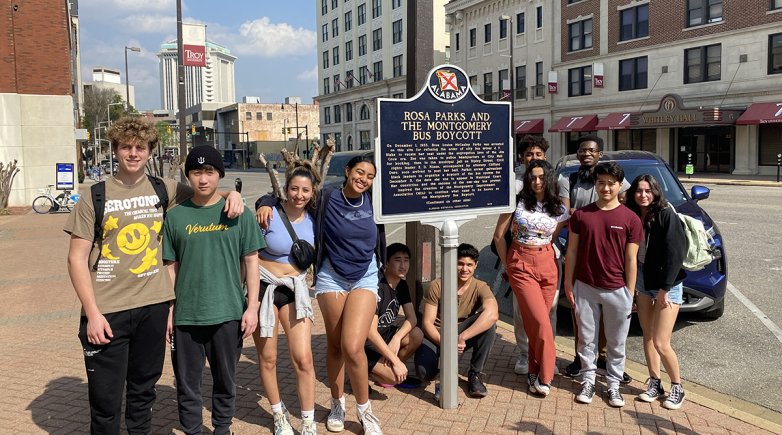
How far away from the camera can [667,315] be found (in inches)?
178

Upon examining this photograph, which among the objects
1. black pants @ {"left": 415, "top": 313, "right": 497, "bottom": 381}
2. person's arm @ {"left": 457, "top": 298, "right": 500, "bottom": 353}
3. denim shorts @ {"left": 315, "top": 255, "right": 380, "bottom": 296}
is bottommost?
black pants @ {"left": 415, "top": 313, "right": 497, "bottom": 381}

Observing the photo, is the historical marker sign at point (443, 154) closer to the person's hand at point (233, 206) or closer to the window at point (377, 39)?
the person's hand at point (233, 206)

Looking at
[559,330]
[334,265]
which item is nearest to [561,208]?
[334,265]

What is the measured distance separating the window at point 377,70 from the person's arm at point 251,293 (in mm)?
58883

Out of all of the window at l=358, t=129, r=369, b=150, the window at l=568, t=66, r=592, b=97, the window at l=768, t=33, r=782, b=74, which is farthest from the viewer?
the window at l=358, t=129, r=369, b=150

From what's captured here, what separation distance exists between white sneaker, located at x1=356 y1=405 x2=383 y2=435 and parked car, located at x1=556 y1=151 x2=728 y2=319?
8.04 ft

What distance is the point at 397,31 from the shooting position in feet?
193

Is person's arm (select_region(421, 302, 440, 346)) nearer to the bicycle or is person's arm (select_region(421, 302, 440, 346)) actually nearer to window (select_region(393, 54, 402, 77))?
the bicycle

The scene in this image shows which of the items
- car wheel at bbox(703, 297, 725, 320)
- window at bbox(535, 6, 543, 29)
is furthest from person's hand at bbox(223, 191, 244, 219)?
window at bbox(535, 6, 543, 29)

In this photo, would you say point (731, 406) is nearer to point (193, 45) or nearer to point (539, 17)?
point (193, 45)

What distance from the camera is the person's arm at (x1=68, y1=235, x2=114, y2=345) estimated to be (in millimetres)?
3293

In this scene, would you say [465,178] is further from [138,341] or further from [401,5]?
[401,5]

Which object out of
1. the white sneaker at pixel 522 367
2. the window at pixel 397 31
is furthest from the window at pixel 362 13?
the white sneaker at pixel 522 367

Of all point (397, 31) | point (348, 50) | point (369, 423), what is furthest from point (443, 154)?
point (348, 50)
